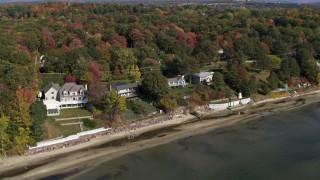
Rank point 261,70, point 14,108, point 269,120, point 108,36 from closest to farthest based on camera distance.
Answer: point 14,108 → point 269,120 → point 261,70 → point 108,36

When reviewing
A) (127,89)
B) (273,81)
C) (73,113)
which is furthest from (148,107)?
(273,81)

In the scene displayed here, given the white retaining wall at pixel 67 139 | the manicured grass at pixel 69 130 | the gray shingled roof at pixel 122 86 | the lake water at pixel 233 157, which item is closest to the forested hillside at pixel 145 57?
the white retaining wall at pixel 67 139

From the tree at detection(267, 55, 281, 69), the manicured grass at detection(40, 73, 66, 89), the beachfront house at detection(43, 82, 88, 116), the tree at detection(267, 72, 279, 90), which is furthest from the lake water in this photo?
the manicured grass at detection(40, 73, 66, 89)

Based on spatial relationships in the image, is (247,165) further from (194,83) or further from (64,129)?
(194,83)

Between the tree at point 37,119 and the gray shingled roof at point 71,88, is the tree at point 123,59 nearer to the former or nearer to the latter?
the gray shingled roof at point 71,88

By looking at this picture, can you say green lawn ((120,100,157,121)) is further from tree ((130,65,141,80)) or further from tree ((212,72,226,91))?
tree ((212,72,226,91))

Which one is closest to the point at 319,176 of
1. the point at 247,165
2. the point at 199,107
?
the point at 247,165
